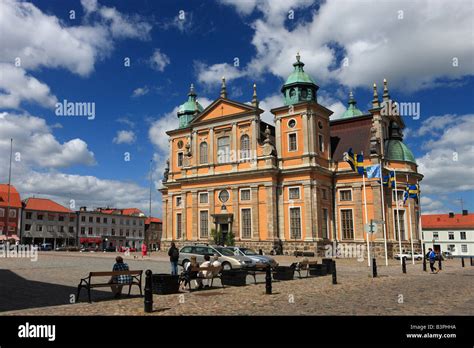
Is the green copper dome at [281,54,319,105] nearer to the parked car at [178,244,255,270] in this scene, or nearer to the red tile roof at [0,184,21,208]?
the parked car at [178,244,255,270]

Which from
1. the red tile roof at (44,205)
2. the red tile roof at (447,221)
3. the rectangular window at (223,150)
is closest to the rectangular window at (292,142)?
the rectangular window at (223,150)

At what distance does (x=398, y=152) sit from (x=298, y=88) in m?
13.3

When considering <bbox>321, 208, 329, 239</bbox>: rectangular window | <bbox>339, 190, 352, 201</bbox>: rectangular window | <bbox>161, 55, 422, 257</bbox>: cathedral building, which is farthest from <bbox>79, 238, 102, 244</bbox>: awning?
<bbox>339, 190, 352, 201</bbox>: rectangular window

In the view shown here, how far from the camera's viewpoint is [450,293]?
1520 centimetres

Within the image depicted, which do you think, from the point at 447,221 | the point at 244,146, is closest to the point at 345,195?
the point at 244,146

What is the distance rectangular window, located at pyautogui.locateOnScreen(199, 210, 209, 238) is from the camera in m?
51.0

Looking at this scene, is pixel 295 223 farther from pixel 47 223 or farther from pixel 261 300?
pixel 47 223

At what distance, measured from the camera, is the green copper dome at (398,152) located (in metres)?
47.4

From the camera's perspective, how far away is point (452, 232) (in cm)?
7975

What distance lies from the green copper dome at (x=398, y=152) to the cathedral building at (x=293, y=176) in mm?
132

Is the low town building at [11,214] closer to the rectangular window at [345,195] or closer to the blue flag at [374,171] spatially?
the rectangular window at [345,195]

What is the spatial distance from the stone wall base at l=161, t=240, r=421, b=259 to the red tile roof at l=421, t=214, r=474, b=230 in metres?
38.9

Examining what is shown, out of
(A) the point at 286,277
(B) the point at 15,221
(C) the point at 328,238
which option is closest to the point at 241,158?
(C) the point at 328,238

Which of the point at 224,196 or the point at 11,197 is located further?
the point at 11,197
